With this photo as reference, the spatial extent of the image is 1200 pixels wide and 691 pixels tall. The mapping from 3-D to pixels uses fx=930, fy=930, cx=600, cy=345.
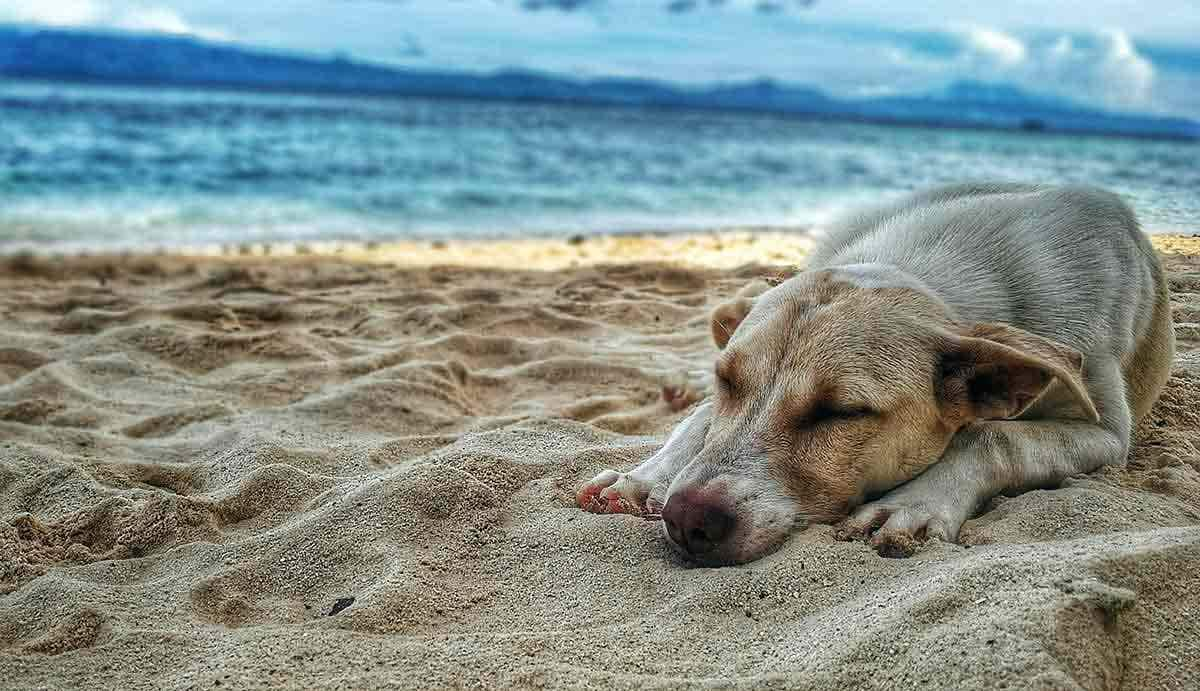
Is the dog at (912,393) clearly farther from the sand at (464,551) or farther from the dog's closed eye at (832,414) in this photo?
the sand at (464,551)

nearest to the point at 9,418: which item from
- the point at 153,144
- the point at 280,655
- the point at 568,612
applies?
the point at 280,655

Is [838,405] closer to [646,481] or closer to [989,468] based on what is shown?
[989,468]

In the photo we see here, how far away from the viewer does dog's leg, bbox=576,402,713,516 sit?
3135 mm

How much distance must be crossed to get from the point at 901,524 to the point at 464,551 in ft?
4.33

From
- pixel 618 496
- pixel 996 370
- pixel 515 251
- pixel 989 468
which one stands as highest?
pixel 996 370

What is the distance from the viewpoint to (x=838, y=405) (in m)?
2.74

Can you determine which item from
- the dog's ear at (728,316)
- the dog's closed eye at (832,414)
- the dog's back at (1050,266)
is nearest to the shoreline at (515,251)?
the dog's ear at (728,316)

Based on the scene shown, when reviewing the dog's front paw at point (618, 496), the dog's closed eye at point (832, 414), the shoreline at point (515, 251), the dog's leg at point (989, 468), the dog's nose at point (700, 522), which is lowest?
the shoreline at point (515, 251)

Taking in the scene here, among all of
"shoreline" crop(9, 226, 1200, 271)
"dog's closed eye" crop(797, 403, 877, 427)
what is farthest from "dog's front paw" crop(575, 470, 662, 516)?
"shoreline" crop(9, 226, 1200, 271)

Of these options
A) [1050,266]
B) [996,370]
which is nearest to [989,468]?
[996,370]

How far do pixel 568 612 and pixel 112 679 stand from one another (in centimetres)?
114

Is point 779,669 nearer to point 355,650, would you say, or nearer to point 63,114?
point 355,650

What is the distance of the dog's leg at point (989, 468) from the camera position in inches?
105

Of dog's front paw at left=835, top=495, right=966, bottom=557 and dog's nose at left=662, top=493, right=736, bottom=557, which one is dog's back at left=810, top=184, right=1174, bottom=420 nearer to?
dog's front paw at left=835, top=495, right=966, bottom=557
